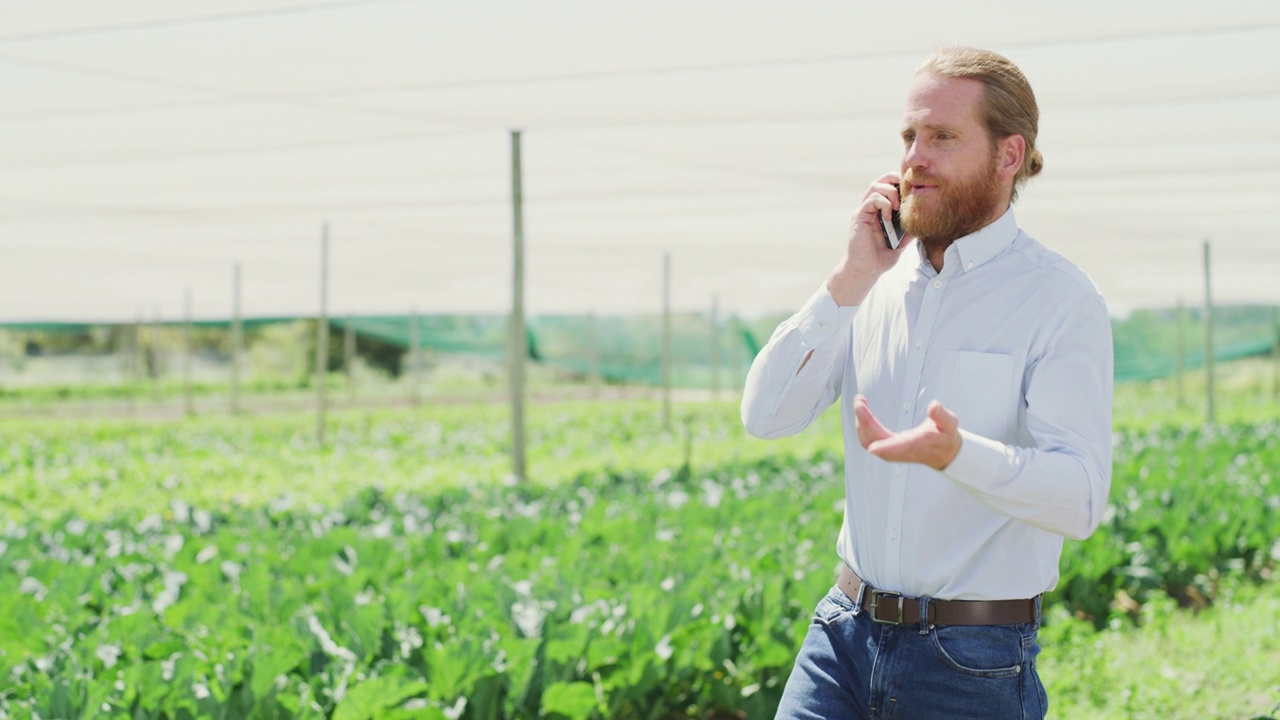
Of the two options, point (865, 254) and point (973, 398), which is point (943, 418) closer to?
point (973, 398)

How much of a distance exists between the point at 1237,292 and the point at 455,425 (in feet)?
44.3

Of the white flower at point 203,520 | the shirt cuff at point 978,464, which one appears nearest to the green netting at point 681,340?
the white flower at point 203,520

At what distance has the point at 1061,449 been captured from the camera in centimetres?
174

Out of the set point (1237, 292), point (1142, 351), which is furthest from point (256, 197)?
point (1142, 351)

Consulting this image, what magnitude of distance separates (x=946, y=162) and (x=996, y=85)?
0.46 feet

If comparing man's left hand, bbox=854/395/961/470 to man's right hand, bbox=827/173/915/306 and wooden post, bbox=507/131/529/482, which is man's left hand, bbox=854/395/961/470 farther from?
wooden post, bbox=507/131/529/482

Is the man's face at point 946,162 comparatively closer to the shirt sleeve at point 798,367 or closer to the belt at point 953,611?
the shirt sleeve at point 798,367

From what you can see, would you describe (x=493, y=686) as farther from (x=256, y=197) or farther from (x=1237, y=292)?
(x=1237, y=292)

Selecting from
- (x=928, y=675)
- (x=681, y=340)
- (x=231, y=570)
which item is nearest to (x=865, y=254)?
(x=928, y=675)

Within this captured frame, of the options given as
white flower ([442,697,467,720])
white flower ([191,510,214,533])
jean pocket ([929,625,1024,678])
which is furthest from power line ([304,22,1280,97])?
jean pocket ([929,625,1024,678])

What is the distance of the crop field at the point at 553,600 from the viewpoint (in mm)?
3281

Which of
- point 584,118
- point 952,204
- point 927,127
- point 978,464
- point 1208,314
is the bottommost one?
point 978,464

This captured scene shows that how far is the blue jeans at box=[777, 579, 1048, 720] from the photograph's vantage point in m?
1.92

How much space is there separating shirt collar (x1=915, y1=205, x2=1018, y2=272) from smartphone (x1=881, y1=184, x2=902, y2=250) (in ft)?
Result: 0.29
